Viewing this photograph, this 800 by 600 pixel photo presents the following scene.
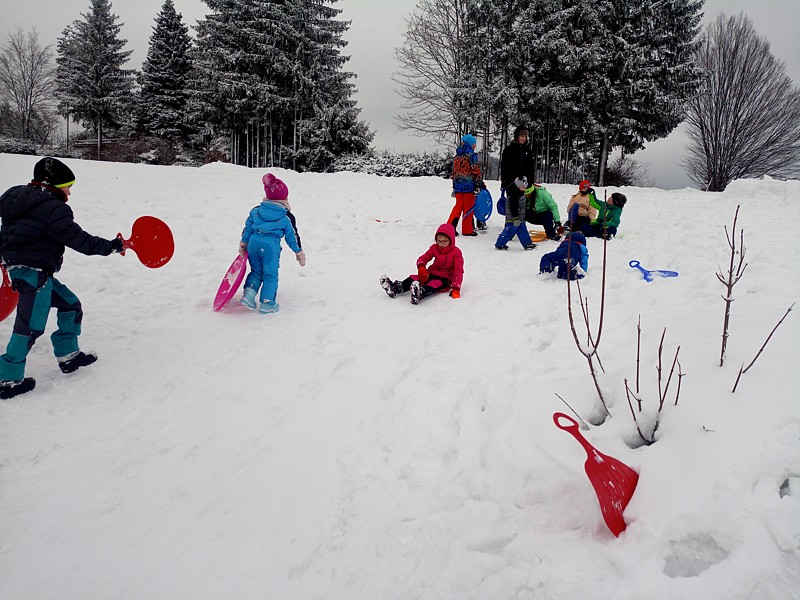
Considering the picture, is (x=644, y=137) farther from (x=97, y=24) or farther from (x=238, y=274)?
(x=97, y=24)

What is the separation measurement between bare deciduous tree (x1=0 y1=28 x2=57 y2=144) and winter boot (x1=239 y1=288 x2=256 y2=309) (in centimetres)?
3532

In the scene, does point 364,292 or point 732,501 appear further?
point 364,292

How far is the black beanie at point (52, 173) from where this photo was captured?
3277mm

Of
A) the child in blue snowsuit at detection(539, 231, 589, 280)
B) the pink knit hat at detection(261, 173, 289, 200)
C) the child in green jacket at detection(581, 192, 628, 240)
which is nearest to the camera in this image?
the pink knit hat at detection(261, 173, 289, 200)

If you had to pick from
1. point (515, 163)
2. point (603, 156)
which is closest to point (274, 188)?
point (515, 163)

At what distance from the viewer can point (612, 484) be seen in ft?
6.07

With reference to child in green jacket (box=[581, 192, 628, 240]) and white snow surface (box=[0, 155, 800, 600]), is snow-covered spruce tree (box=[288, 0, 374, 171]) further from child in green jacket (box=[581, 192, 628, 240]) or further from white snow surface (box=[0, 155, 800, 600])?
white snow surface (box=[0, 155, 800, 600])

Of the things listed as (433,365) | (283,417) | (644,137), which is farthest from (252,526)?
(644,137)

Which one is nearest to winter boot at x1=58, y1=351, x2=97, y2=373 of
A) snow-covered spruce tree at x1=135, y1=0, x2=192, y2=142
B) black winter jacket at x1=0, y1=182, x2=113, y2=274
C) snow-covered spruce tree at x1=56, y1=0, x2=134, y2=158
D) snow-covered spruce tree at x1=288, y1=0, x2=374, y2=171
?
black winter jacket at x1=0, y1=182, x2=113, y2=274

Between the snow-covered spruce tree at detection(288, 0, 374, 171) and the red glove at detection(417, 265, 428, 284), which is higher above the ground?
the snow-covered spruce tree at detection(288, 0, 374, 171)

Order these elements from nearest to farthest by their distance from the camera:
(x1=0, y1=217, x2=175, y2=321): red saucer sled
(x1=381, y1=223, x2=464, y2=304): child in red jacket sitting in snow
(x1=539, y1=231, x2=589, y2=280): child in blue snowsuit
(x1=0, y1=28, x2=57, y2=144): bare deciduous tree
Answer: (x1=0, y1=217, x2=175, y2=321): red saucer sled
(x1=381, y1=223, x2=464, y2=304): child in red jacket sitting in snow
(x1=539, y1=231, x2=589, y2=280): child in blue snowsuit
(x1=0, y1=28, x2=57, y2=144): bare deciduous tree

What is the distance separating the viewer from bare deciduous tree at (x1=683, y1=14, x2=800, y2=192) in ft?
63.1

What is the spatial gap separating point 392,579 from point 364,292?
427 centimetres

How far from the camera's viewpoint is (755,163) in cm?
2030
